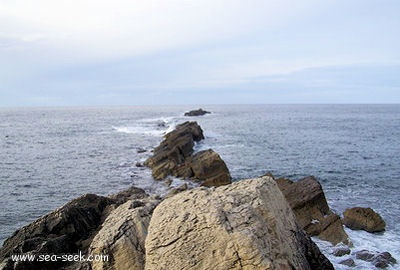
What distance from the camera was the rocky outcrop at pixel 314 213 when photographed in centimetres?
1655

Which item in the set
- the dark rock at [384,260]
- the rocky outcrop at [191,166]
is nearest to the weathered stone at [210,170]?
the rocky outcrop at [191,166]

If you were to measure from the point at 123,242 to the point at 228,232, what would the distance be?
2.98m

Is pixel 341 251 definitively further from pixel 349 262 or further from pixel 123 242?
pixel 123 242

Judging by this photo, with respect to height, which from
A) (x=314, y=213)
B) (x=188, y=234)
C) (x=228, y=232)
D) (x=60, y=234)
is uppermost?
(x=228, y=232)

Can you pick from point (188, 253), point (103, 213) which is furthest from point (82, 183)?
point (188, 253)

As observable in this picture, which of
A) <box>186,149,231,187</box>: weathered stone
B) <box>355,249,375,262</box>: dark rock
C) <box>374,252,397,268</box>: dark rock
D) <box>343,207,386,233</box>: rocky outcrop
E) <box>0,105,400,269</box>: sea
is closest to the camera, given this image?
<box>374,252,397,268</box>: dark rock

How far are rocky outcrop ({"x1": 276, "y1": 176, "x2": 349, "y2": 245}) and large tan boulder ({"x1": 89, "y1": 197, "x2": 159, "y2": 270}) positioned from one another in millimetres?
10158

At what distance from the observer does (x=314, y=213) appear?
17812 mm

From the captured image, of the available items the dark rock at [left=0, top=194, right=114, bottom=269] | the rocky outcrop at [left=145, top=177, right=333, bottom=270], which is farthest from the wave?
the rocky outcrop at [left=145, top=177, right=333, bottom=270]

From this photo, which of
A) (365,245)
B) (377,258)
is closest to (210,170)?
(365,245)

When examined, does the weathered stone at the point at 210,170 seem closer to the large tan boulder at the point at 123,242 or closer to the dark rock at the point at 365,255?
the dark rock at the point at 365,255

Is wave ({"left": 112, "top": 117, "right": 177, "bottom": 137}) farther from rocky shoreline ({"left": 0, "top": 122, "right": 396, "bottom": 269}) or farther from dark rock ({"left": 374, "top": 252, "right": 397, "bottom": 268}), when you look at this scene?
rocky shoreline ({"left": 0, "top": 122, "right": 396, "bottom": 269})

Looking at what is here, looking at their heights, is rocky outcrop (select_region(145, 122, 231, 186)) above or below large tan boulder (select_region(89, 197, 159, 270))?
below

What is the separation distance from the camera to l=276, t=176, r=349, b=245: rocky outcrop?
16.5 m
